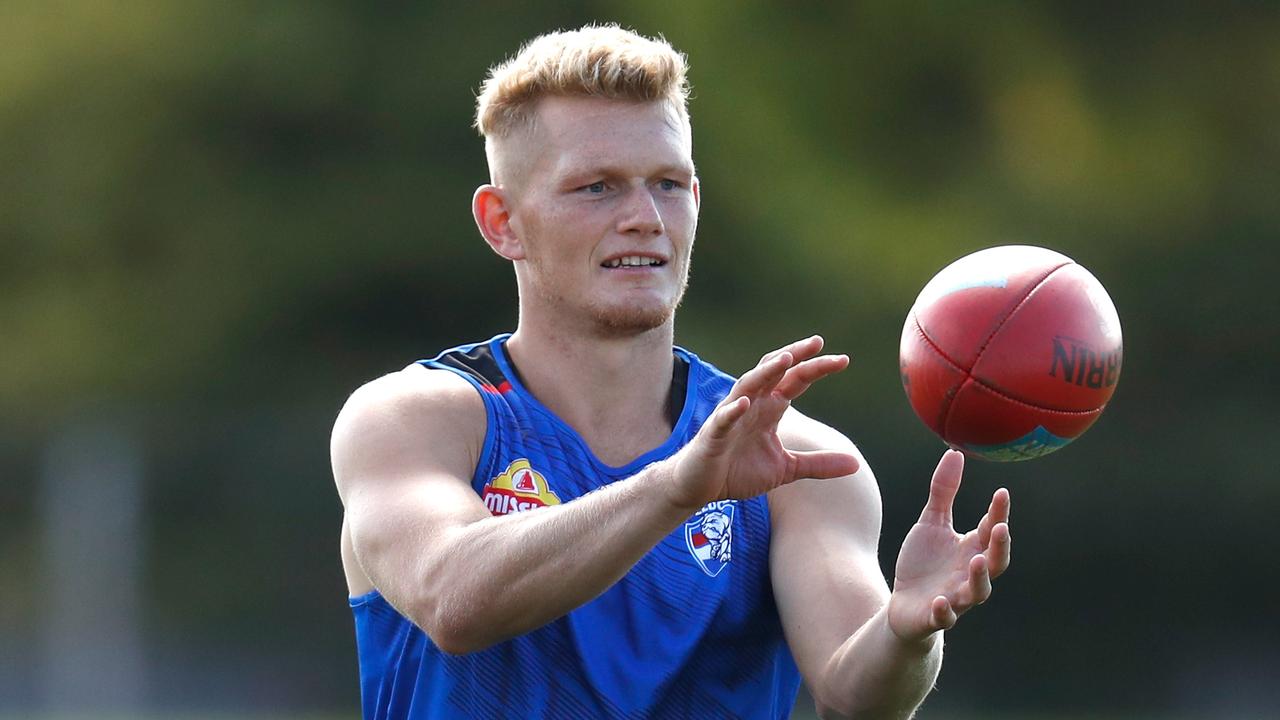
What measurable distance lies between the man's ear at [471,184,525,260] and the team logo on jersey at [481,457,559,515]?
26.9 inches

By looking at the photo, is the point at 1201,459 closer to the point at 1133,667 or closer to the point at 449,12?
the point at 1133,667

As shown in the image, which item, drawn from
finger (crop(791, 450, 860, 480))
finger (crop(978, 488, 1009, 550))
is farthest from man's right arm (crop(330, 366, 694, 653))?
finger (crop(978, 488, 1009, 550))

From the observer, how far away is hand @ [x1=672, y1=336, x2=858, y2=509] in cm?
387

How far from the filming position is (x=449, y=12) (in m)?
19.9

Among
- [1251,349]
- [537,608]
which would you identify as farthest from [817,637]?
[1251,349]

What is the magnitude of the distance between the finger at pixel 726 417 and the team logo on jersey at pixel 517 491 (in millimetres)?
935

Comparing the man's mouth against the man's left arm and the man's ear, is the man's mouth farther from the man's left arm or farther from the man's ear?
the man's left arm

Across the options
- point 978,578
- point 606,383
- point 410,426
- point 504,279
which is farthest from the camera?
point 504,279

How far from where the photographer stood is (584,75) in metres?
5.06

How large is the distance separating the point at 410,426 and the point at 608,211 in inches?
30.4

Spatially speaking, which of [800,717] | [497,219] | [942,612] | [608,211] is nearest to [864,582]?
[942,612]

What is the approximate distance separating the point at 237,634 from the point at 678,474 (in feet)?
44.4

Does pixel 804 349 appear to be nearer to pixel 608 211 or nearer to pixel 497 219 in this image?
pixel 608 211

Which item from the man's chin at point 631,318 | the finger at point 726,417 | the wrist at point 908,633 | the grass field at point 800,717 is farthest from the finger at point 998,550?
the grass field at point 800,717
